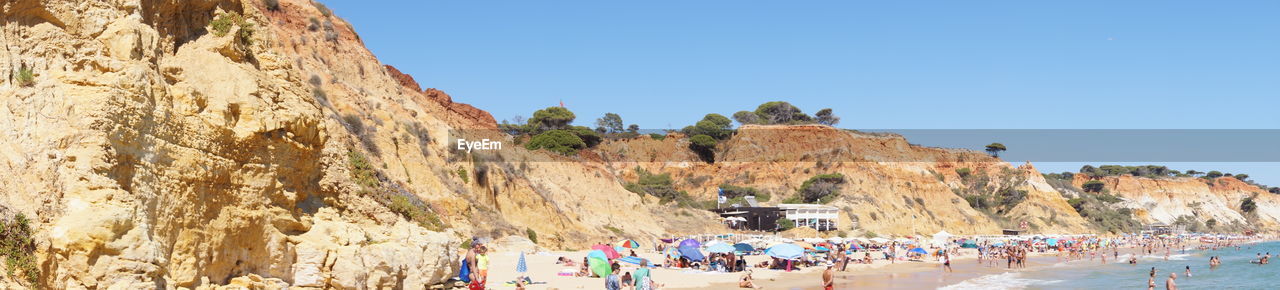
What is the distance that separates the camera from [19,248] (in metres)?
6.26

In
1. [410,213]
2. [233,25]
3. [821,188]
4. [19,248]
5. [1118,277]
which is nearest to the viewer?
[19,248]

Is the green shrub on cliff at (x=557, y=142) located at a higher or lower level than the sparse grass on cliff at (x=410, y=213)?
higher

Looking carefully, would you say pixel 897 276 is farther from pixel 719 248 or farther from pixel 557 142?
pixel 557 142

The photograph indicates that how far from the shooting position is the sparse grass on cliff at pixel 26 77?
6844 millimetres

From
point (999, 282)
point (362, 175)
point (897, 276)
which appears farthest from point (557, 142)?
point (362, 175)

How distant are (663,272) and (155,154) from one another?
17.6 m

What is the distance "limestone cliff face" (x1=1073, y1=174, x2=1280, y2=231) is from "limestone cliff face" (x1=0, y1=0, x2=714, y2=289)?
118m

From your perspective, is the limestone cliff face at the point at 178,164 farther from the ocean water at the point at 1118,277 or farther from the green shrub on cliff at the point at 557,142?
the green shrub on cliff at the point at 557,142

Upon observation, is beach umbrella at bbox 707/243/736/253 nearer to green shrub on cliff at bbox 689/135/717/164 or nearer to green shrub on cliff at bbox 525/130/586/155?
green shrub on cliff at bbox 525/130/586/155

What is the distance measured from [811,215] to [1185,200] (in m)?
84.6

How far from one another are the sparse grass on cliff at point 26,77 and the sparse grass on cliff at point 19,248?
1.12m

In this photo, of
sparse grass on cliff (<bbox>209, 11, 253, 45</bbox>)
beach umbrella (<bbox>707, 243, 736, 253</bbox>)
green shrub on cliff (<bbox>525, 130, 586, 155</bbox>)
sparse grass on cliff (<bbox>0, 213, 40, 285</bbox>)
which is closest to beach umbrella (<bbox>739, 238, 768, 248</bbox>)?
beach umbrella (<bbox>707, 243, 736, 253</bbox>)

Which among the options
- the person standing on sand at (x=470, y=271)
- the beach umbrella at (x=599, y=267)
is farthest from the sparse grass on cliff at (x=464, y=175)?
the person standing on sand at (x=470, y=271)

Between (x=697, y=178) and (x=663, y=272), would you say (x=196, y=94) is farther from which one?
(x=697, y=178)
